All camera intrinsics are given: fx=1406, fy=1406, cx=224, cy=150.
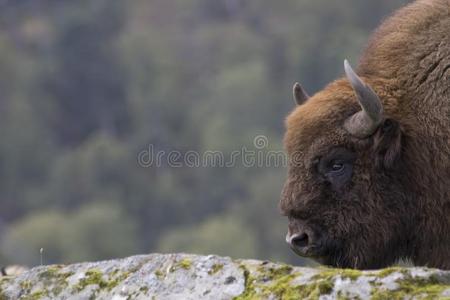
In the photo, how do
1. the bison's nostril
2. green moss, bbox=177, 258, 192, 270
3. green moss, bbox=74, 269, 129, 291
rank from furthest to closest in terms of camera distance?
the bison's nostril < green moss, bbox=74, 269, 129, 291 < green moss, bbox=177, 258, 192, 270

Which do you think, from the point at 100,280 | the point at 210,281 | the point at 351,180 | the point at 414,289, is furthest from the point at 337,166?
the point at 414,289

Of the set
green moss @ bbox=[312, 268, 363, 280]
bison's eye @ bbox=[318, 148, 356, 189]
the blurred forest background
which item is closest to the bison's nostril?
bison's eye @ bbox=[318, 148, 356, 189]

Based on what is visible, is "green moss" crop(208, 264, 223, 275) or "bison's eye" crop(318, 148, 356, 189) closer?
"green moss" crop(208, 264, 223, 275)

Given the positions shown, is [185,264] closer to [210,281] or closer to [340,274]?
[210,281]

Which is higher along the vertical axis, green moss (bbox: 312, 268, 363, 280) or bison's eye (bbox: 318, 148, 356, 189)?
bison's eye (bbox: 318, 148, 356, 189)

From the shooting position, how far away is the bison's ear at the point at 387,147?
1134cm

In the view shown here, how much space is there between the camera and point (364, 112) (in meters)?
11.2

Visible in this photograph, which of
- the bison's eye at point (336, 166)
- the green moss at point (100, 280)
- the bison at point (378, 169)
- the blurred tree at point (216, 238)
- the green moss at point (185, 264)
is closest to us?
the green moss at point (185, 264)

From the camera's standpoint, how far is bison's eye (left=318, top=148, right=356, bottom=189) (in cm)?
1127

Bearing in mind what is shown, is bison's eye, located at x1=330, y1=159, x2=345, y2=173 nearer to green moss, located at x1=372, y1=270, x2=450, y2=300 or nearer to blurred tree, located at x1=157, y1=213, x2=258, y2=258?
green moss, located at x1=372, y1=270, x2=450, y2=300

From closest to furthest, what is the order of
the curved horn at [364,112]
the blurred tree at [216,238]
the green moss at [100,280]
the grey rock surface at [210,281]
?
1. the grey rock surface at [210,281]
2. the green moss at [100,280]
3. the curved horn at [364,112]
4. the blurred tree at [216,238]

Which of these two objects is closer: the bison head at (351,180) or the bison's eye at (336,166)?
the bison head at (351,180)

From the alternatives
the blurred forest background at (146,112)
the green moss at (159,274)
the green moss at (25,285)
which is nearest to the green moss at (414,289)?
the green moss at (159,274)

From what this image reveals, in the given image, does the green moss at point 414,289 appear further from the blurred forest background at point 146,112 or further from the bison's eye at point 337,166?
the blurred forest background at point 146,112
